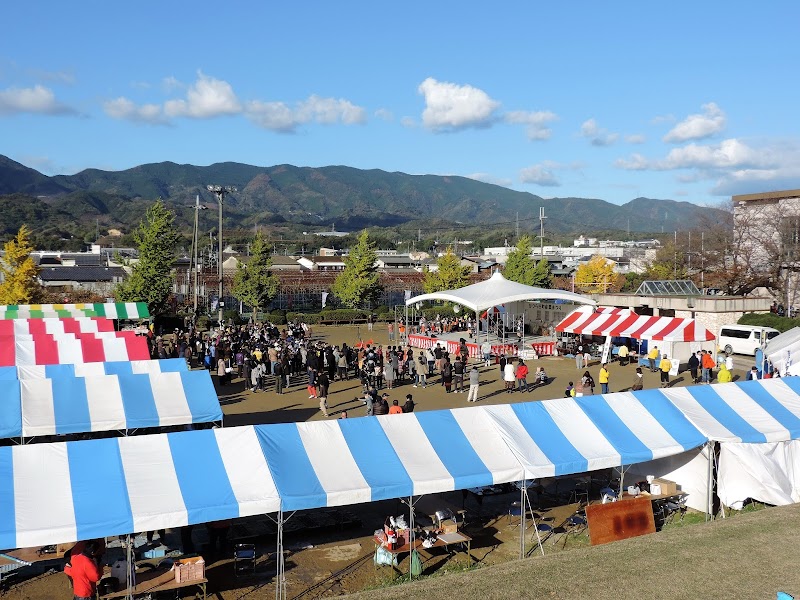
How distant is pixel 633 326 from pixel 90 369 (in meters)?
19.0

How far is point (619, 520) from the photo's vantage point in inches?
396

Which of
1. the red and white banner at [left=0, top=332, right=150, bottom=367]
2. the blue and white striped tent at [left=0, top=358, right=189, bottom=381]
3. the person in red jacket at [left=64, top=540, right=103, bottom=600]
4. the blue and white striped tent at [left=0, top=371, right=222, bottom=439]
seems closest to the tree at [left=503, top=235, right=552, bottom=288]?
the red and white banner at [left=0, top=332, right=150, bottom=367]

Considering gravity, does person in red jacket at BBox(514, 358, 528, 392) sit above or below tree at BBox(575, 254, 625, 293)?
below

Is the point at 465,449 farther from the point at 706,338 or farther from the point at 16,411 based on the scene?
the point at 706,338

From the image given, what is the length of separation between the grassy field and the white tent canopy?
19031mm

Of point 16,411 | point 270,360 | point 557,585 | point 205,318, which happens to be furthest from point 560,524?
point 205,318

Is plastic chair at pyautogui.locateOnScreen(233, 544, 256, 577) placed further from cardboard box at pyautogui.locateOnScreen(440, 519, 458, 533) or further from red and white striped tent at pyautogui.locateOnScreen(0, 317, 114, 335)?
red and white striped tent at pyautogui.locateOnScreen(0, 317, 114, 335)

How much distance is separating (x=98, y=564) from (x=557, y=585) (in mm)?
5201

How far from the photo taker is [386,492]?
28.3 ft

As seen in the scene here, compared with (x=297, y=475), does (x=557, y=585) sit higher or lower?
lower

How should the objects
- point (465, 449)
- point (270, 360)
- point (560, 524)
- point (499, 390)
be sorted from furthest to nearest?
point (270, 360), point (499, 390), point (560, 524), point (465, 449)

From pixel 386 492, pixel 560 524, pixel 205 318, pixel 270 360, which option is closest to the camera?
pixel 386 492

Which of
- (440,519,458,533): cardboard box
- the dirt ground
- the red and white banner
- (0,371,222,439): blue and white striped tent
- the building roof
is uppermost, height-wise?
the building roof

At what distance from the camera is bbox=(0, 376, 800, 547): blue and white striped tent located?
25.2 feet
